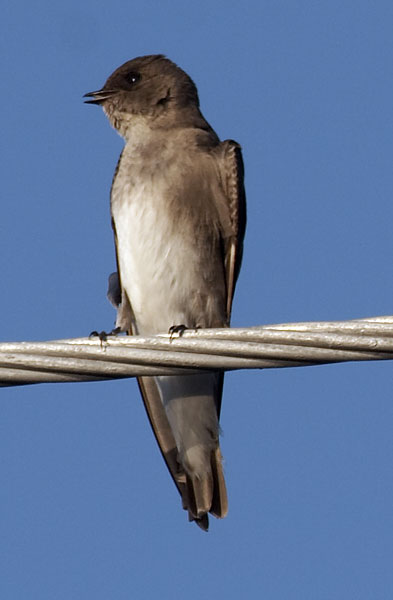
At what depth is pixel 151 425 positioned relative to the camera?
28.9 ft

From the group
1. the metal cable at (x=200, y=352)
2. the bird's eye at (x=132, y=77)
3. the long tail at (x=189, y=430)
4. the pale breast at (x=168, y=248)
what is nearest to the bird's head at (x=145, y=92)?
the bird's eye at (x=132, y=77)

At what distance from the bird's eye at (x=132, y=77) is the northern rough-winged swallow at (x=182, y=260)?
2.17 ft

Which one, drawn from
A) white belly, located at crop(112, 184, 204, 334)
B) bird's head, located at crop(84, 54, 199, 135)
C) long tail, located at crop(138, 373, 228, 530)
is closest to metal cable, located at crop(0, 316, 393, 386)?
white belly, located at crop(112, 184, 204, 334)

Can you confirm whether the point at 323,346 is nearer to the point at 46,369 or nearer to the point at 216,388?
the point at 46,369

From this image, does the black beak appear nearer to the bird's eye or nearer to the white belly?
the bird's eye

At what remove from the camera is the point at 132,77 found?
9.54 m

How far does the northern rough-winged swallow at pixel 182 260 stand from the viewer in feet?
27.0

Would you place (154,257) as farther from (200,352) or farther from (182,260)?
(200,352)

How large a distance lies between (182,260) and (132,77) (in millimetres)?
1917

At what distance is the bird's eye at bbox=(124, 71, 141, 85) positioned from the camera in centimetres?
952

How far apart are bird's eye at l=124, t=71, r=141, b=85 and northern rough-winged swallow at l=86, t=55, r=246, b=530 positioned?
66 cm

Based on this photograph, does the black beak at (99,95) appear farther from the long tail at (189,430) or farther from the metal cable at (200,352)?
the metal cable at (200,352)

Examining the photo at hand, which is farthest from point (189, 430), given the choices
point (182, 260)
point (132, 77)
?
point (132, 77)

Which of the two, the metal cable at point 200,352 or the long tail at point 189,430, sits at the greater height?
the long tail at point 189,430
